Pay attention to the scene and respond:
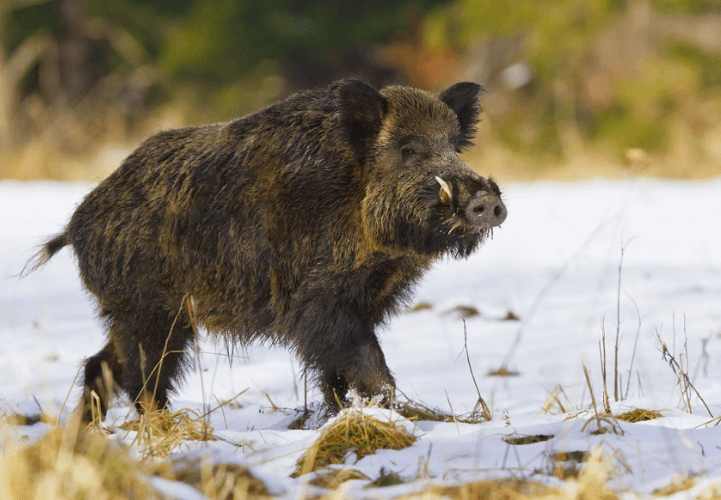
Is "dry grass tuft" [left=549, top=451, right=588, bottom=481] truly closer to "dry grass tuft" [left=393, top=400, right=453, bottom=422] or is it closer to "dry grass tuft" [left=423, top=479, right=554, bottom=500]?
Result: "dry grass tuft" [left=423, top=479, right=554, bottom=500]

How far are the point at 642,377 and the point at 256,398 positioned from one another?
82.1 inches

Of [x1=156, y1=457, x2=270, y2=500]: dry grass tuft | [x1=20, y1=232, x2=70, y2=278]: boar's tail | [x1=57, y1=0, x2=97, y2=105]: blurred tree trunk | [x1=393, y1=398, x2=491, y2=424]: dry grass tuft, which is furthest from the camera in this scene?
[x1=57, y1=0, x2=97, y2=105]: blurred tree trunk

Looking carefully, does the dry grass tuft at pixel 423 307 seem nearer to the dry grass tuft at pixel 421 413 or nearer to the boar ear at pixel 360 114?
the boar ear at pixel 360 114

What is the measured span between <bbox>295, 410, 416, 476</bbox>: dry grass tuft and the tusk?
1.09 metres

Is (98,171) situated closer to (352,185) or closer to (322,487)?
(352,185)

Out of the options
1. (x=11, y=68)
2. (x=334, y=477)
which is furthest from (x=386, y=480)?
(x=11, y=68)

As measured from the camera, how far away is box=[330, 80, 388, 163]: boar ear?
3.97m

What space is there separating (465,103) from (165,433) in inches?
84.8

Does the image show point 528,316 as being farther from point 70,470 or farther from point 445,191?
point 70,470

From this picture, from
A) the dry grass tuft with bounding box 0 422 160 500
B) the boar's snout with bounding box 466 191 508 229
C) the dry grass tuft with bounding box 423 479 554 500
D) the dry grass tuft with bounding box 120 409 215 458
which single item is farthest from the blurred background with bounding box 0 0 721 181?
the dry grass tuft with bounding box 0 422 160 500

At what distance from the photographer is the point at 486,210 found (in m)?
3.56

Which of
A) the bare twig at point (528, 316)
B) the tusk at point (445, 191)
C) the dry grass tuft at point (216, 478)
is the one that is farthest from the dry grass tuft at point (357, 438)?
the tusk at point (445, 191)

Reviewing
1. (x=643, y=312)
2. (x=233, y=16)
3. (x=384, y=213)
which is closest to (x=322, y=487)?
(x=384, y=213)

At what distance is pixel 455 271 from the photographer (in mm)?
8430
